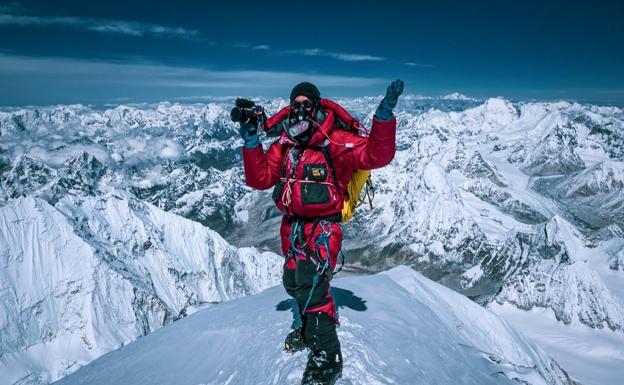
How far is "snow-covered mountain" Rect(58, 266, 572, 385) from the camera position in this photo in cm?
802

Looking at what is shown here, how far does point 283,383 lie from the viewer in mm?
7414

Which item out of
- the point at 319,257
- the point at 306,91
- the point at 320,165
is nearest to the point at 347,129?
the point at 320,165

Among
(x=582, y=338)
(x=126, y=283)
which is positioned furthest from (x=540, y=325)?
(x=126, y=283)

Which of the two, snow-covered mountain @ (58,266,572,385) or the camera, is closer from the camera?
the camera

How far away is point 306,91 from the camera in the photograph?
771 cm

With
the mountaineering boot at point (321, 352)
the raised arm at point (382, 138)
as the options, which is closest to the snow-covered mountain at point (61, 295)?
the mountaineering boot at point (321, 352)

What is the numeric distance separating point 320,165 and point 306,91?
151 centimetres

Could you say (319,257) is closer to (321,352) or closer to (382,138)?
(321,352)

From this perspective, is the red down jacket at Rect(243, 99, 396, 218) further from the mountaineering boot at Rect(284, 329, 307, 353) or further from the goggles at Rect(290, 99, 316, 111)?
the mountaineering boot at Rect(284, 329, 307, 353)

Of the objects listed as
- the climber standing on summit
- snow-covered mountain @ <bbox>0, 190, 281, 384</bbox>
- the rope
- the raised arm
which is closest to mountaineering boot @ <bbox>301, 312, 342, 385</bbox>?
the climber standing on summit

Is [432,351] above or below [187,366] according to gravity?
above

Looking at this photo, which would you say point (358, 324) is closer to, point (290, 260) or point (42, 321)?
point (290, 260)

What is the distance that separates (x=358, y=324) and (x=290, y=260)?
112 inches

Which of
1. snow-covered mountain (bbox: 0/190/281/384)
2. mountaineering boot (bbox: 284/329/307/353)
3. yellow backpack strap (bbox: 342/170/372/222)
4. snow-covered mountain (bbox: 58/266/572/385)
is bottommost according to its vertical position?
snow-covered mountain (bbox: 0/190/281/384)
